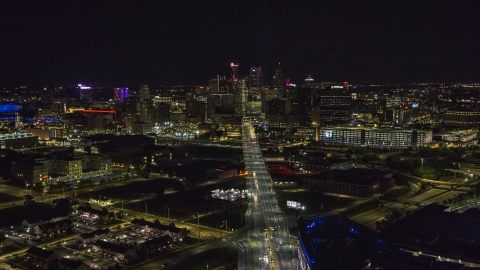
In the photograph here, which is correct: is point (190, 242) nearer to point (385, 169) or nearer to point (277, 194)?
point (277, 194)

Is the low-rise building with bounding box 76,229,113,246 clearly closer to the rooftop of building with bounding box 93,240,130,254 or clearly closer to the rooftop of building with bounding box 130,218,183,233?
the rooftop of building with bounding box 93,240,130,254

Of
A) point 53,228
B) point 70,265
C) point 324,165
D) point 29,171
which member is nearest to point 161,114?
point 29,171

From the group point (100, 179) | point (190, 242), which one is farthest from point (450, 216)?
point (100, 179)

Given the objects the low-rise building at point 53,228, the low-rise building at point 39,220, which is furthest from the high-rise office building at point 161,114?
the low-rise building at point 53,228

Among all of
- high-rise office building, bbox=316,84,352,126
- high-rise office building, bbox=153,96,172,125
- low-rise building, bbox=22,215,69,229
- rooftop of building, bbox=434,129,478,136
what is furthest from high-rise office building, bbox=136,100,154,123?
low-rise building, bbox=22,215,69,229

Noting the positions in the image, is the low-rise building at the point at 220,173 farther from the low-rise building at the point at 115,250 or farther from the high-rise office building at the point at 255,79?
the high-rise office building at the point at 255,79

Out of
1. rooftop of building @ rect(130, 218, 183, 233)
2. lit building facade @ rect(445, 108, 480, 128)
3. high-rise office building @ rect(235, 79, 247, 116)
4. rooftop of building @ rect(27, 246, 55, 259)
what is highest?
high-rise office building @ rect(235, 79, 247, 116)
